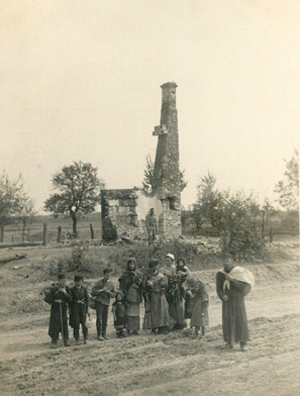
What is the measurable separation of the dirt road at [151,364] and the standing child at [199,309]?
0.21 metres

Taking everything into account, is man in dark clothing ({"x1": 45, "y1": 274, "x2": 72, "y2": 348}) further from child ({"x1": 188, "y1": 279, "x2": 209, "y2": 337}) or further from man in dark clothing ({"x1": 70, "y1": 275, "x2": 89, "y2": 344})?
child ({"x1": 188, "y1": 279, "x2": 209, "y2": 337})

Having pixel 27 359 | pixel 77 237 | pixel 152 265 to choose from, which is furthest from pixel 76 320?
pixel 77 237

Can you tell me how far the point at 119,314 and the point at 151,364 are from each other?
46.5 inches

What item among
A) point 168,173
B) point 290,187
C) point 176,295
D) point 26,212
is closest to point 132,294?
point 176,295

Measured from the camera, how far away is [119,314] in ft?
20.6

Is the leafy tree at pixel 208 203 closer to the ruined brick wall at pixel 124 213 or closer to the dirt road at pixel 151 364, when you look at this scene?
the ruined brick wall at pixel 124 213

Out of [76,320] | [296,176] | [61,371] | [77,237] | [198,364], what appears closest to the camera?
[61,371]

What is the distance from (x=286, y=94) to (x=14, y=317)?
6.06 meters

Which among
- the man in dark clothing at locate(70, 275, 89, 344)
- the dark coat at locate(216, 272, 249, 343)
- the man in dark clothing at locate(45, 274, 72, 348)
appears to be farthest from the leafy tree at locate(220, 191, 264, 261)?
the man in dark clothing at locate(45, 274, 72, 348)

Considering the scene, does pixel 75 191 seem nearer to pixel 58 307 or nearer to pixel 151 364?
pixel 58 307

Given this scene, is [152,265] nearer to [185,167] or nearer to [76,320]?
[76,320]

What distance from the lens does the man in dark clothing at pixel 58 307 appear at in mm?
5641

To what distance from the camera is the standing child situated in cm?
618

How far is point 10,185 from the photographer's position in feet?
20.3
